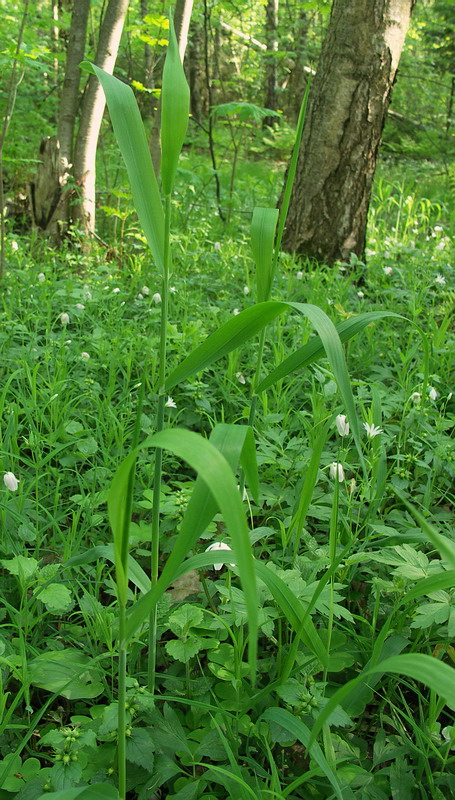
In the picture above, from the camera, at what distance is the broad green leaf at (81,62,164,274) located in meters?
0.88

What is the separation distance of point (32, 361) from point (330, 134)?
101 inches

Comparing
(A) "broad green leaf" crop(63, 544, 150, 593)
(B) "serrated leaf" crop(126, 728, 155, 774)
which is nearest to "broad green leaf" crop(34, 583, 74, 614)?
(A) "broad green leaf" crop(63, 544, 150, 593)

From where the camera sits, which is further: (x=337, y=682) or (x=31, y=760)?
(x=337, y=682)

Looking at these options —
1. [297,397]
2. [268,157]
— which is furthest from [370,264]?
[268,157]

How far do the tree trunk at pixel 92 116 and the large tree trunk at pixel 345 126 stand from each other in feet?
4.49

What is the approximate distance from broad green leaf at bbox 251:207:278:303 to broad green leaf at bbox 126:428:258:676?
455 millimetres

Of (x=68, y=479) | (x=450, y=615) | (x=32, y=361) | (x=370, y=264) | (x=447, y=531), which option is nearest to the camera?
(x=450, y=615)

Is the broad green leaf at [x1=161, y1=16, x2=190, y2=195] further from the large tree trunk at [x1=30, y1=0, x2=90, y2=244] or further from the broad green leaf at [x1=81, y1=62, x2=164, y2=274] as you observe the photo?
the large tree trunk at [x1=30, y1=0, x2=90, y2=244]

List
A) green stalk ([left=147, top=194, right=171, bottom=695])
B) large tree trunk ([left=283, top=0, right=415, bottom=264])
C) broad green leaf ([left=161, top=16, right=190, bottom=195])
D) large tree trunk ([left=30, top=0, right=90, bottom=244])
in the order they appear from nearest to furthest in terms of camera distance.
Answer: broad green leaf ([left=161, top=16, right=190, bottom=195]) < green stalk ([left=147, top=194, right=171, bottom=695]) < large tree trunk ([left=283, top=0, right=415, bottom=264]) < large tree trunk ([left=30, top=0, right=90, bottom=244])

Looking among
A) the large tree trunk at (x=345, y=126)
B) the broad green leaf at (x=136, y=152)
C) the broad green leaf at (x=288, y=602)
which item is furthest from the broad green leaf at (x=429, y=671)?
the large tree trunk at (x=345, y=126)

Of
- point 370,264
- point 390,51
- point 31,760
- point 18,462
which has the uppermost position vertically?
point 390,51

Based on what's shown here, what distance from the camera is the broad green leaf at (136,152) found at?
875 mm

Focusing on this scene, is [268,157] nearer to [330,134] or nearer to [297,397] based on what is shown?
[330,134]

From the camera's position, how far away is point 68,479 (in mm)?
1862
